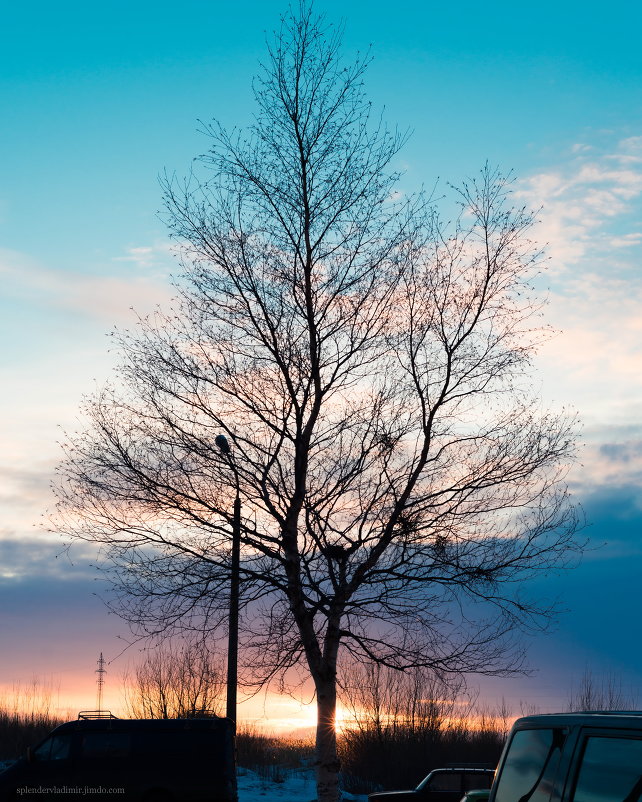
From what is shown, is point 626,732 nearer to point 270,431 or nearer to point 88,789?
point 270,431

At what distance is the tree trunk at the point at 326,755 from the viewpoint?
52.8ft

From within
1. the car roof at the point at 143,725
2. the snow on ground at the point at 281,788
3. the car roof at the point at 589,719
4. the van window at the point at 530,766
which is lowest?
the snow on ground at the point at 281,788

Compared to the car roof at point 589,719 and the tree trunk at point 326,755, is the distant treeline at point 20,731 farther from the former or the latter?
the car roof at point 589,719

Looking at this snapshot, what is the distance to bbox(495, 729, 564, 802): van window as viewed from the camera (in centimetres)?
472

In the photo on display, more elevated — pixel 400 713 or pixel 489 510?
pixel 489 510

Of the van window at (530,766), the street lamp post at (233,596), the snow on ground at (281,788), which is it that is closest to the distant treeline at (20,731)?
the snow on ground at (281,788)

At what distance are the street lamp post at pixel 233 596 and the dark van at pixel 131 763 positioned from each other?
1.42m

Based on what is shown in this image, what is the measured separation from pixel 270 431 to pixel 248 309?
2.51 metres

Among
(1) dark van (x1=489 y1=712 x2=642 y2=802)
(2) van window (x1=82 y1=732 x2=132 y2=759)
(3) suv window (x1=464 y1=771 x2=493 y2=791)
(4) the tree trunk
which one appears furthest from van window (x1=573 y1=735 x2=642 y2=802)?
(2) van window (x1=82 y1=732 x2=132 y2=759)

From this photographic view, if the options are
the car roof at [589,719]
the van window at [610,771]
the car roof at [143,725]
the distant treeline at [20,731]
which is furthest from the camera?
the distant treeline at [20,731]

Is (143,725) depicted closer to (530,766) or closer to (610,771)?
(530,766)

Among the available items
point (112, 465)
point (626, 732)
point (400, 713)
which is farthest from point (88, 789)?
point (626, 732)

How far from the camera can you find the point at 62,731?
17578mm

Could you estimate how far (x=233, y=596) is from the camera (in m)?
16.0
